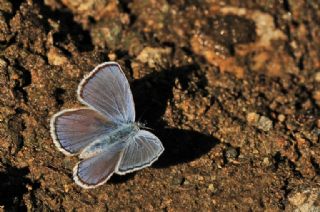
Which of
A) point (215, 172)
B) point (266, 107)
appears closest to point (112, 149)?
point (215, 172)

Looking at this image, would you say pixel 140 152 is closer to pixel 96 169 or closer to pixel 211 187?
pixel 96 169

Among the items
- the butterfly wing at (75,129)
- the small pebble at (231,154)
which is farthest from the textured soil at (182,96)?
the butterfly wing at (75,129)

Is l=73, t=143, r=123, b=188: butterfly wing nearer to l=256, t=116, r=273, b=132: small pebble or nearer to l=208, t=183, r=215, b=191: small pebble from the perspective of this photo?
l=208, t=183, r=215, b=191: small pebble

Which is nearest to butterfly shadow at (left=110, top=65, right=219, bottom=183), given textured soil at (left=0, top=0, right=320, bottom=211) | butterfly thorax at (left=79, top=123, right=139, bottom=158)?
textured soil at (left=0, top=0, right=320, bottom=211)

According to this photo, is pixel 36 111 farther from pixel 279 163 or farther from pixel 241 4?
pixel 241 4

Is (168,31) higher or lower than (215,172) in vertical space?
higher

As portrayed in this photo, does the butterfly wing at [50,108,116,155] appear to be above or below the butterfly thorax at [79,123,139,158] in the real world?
above

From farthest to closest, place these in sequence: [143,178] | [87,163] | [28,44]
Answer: [28,44] → [143,178] → [87,163]

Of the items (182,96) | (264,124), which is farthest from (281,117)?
(182,96)
